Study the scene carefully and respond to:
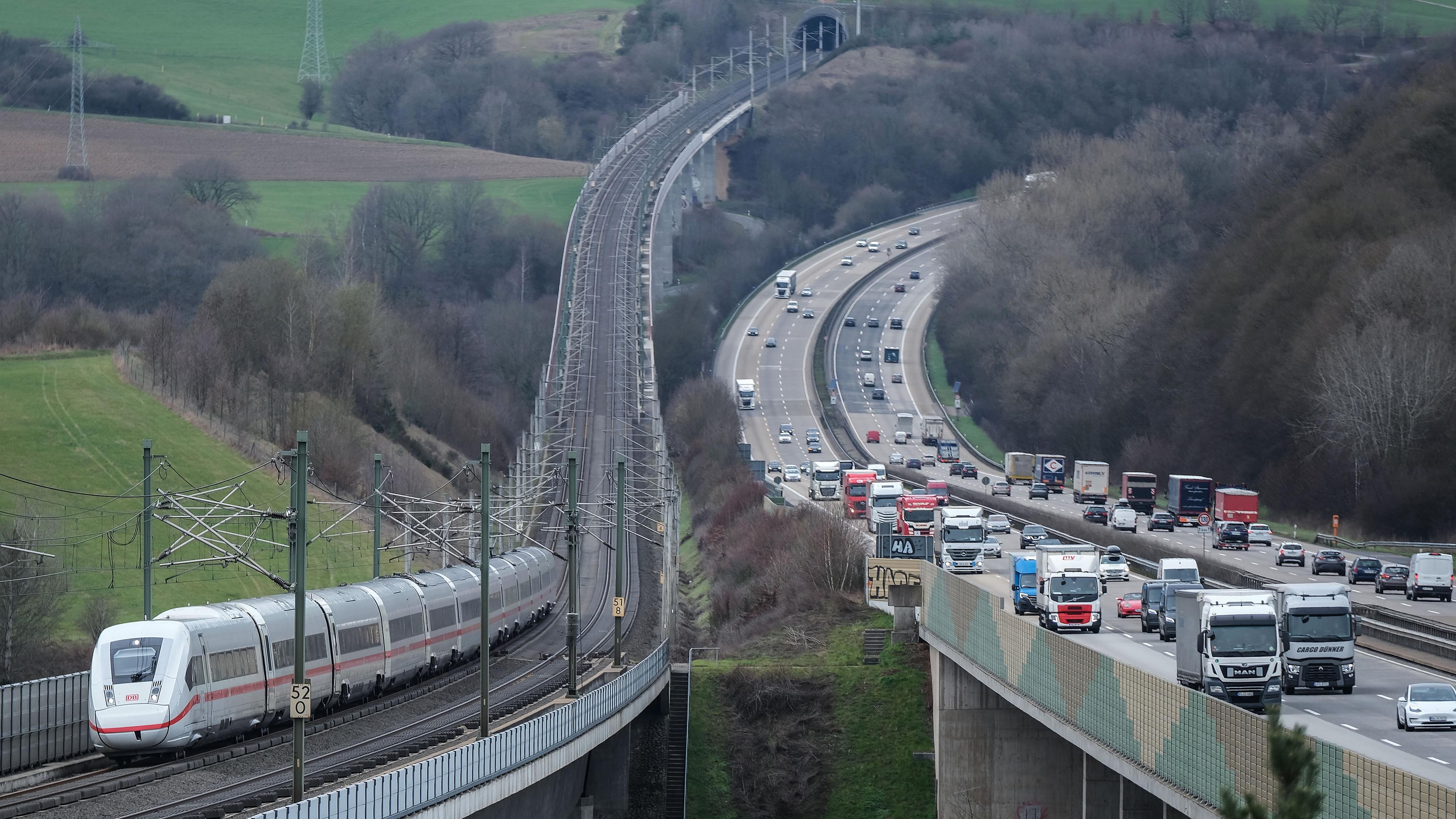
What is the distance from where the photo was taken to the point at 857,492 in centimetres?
8844

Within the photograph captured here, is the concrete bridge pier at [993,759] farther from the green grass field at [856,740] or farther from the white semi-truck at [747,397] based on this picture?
the white semi-truck at [747,397]

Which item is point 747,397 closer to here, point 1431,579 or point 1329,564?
point 1329,564

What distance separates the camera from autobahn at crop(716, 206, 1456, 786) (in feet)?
98.1

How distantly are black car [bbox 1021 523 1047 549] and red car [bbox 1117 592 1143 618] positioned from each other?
18837mm

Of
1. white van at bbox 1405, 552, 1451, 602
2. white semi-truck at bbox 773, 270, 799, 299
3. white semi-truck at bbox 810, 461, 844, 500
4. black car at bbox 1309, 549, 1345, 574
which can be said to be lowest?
white semi-truck at bbox 810, 461, 844, 500

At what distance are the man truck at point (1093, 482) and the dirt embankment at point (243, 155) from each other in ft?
331

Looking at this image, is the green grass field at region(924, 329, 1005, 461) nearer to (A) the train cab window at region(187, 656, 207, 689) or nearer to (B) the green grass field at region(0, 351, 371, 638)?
(B) the green grass field at region(0, 351, 371, 638)

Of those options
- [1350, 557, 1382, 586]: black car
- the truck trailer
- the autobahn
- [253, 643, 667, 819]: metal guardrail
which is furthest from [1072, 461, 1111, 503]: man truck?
[253, 643, 667, 819]: metal guardrail

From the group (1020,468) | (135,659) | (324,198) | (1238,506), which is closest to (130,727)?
(135,659)

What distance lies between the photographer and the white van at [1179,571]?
163ft

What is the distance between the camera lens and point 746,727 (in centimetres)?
5409

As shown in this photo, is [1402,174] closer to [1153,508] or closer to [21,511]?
[1153,508]

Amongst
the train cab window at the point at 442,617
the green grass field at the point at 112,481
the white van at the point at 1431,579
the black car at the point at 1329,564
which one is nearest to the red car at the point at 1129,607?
the white van at the point at 1431,579

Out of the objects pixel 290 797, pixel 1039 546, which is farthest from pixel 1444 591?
pixel 290 797
